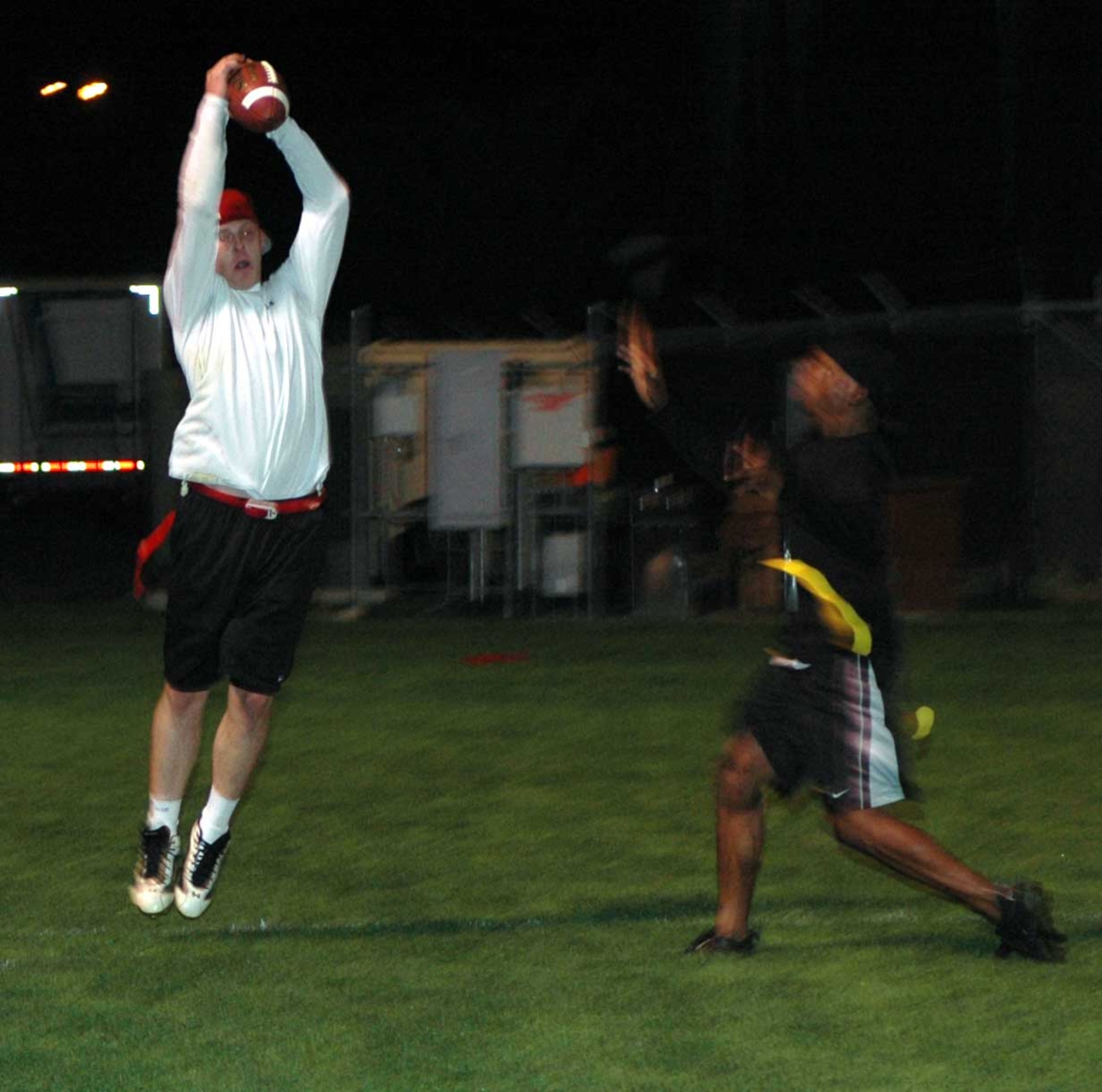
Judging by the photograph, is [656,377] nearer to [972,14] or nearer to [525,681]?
[525,681]

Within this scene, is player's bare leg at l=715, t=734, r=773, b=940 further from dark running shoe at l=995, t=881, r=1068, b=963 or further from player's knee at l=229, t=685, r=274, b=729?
player's knee at l=229, t=685, r=274, b=729

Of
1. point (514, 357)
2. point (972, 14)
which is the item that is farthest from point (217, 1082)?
point (972, 14)

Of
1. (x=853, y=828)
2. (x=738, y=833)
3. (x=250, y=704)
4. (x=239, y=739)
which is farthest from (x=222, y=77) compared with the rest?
(x=853, y=828)

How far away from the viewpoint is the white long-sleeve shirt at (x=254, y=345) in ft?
19.9

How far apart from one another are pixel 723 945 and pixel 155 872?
1683mm

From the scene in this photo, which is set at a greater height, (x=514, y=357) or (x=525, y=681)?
(x=514, y=357)

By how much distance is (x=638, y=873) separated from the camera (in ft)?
23.5

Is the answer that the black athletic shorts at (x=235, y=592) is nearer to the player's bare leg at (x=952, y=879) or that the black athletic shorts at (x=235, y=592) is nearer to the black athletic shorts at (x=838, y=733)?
the black athletic shorts at (x=838, y=733)

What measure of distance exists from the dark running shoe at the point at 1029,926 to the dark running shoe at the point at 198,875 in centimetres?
220

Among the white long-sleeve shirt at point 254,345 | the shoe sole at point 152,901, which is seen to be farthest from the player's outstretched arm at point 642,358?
the shoe sole at point 152,901

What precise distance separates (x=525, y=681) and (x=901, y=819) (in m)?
6.75

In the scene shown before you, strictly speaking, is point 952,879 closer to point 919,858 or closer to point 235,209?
point 919,858

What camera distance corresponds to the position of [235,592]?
6.27 metres

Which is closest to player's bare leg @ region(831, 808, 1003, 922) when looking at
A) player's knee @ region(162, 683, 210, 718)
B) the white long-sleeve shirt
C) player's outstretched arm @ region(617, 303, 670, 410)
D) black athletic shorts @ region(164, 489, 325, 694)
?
player's outstretched arm @ region(617, 303, 670, 410)
